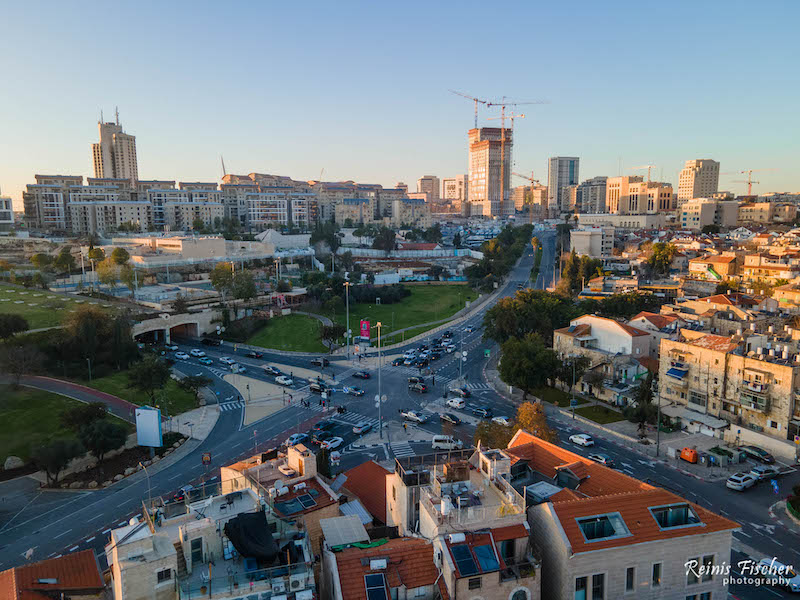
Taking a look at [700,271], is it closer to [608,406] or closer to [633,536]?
[608,406]

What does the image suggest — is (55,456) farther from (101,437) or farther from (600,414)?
(600,414)

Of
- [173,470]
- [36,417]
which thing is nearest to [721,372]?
[173,470]

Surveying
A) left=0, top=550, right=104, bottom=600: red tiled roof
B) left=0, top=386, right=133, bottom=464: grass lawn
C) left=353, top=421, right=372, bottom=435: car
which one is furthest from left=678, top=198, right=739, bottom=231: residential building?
left=0, top=550, right=104, bottom=600: red tiled roof

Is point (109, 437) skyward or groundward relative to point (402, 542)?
groundward

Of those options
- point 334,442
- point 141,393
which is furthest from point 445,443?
point 141,393

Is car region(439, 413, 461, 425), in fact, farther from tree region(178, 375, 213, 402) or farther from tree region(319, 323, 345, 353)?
tree region(319, 323, 345, 353)

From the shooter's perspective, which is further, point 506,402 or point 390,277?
point 390,277

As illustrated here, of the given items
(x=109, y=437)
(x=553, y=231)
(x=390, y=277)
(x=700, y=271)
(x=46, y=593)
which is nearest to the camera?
(x=46, y=593)

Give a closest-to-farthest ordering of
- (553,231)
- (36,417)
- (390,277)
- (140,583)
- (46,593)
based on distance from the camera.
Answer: (140,583) < (46,593) < (36,417) < (390,277) < (553,231)

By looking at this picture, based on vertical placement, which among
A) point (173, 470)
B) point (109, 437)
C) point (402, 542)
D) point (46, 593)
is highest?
point (402, 542)
